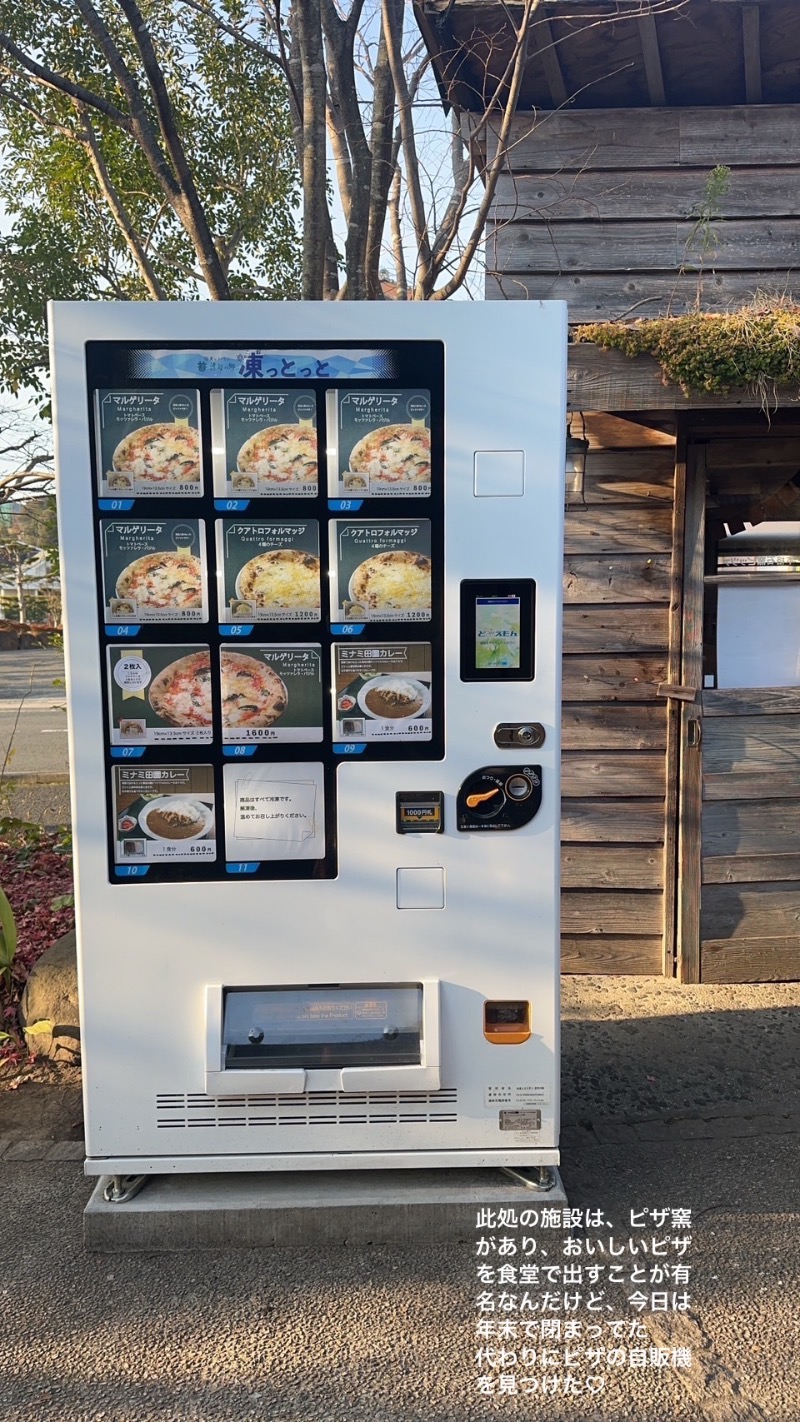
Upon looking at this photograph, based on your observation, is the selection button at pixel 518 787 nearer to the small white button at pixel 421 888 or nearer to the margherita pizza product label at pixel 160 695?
the small white button at pixel 421 888

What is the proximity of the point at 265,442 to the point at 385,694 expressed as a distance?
775mm

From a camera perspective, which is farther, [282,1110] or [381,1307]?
[282,1110]

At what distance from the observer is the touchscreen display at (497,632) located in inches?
106

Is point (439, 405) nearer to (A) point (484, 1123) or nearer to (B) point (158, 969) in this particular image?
(B) point (158, 969)

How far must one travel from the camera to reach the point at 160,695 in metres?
2.70

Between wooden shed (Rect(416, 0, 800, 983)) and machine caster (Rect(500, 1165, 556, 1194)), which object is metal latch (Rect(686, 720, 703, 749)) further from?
machine caster (Rect(500, 1165, 556, 1194))

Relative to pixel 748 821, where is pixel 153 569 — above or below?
above

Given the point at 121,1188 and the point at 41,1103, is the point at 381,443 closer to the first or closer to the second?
the point at 121,1188

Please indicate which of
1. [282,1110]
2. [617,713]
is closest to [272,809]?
[282,1110]

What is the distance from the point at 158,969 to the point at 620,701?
278 centimetres

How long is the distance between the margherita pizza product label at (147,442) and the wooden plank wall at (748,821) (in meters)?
2.94

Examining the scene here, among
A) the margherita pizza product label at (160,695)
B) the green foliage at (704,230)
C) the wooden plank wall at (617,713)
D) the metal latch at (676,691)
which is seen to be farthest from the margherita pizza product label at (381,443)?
the green foliage at (704,230)

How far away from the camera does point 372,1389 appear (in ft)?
7.53

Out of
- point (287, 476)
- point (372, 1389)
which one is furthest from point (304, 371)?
point (372, 1389)
